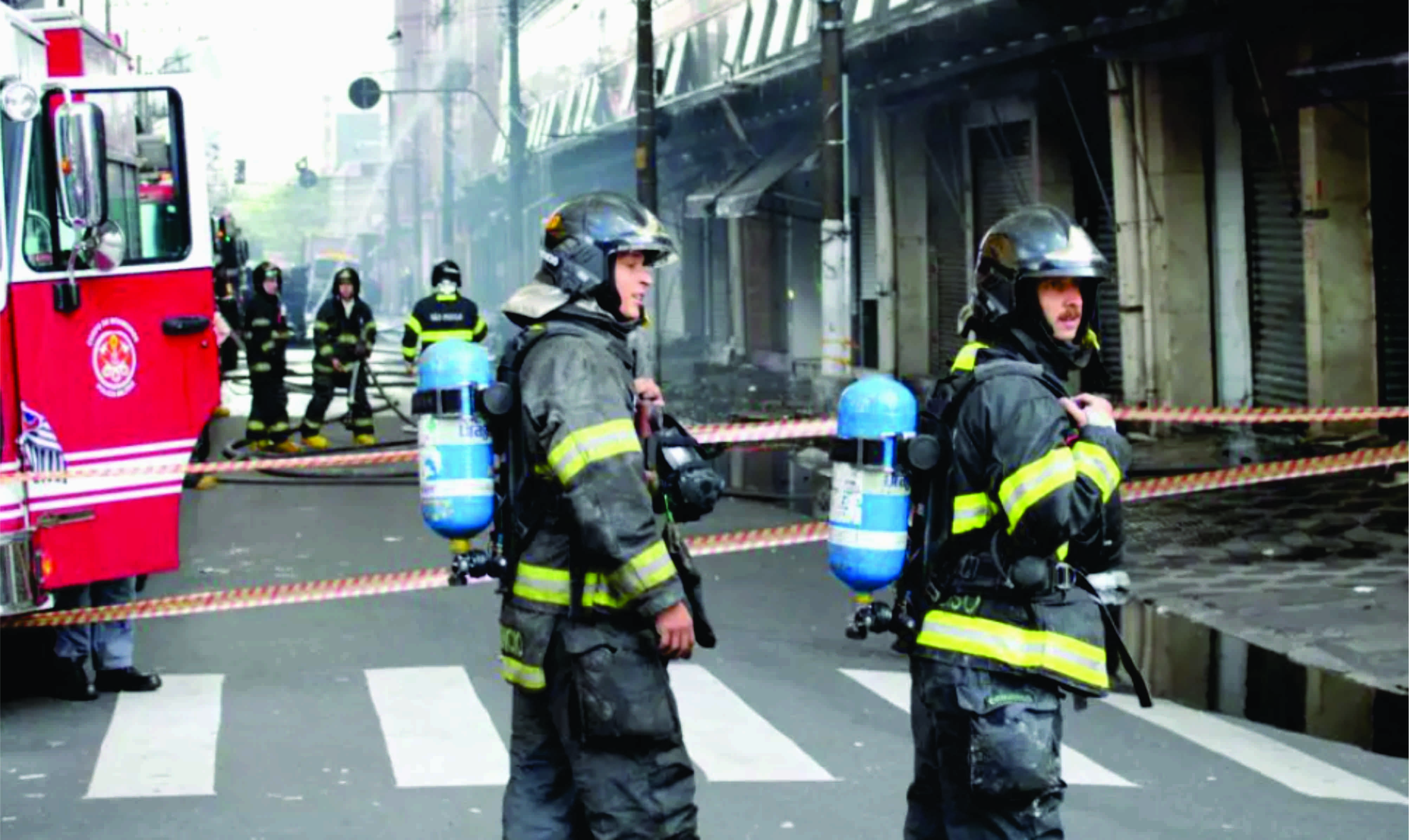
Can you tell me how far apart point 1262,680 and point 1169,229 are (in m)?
13.0

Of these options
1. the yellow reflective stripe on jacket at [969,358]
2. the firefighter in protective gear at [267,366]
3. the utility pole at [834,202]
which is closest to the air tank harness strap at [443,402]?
the yellow reflective stripe on jacket at [969,358]

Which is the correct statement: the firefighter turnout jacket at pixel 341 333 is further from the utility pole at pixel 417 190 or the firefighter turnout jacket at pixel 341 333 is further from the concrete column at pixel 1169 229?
the utility pole at pixel 417 190

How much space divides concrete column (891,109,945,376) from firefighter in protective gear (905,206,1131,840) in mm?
26855

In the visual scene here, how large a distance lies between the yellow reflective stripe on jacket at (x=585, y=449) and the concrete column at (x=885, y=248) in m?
26.9

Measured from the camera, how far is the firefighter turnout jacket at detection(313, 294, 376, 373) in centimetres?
2139

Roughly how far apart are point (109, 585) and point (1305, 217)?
497 inches

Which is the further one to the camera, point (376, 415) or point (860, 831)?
point (376, 415)

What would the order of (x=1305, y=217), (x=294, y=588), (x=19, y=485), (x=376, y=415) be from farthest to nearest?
1. (x=376, y=415)
2. (x=1305, y=217)
3. (x=294, y=588)
4. (x=19, y=485)

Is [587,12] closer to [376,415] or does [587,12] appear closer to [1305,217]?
[376,415]

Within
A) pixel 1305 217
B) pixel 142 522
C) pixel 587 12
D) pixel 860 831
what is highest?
pixel 587 12

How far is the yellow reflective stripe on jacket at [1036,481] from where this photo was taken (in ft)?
16.7

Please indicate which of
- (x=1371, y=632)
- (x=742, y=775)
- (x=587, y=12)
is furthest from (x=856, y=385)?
(x=587, y=12)

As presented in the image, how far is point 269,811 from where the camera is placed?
7.73 m

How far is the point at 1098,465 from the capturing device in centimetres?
515
